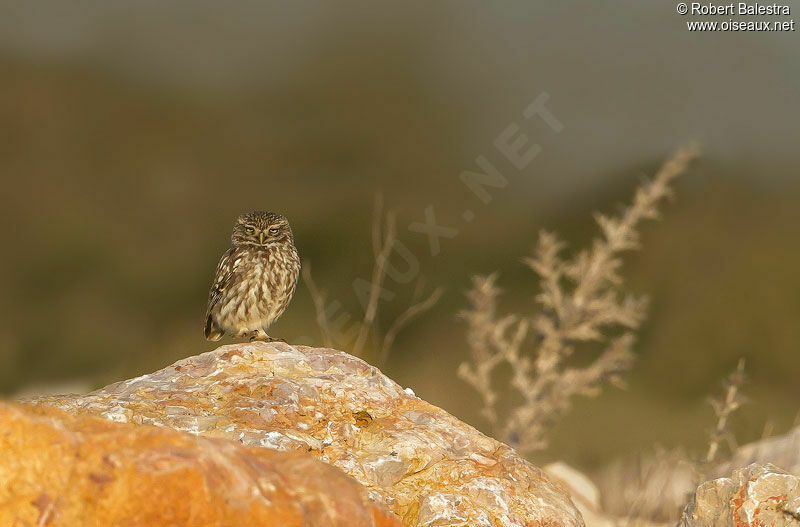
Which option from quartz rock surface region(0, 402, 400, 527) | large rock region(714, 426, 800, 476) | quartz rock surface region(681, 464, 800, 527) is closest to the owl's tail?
quartz rock surface region(681, 464, 800, 527)

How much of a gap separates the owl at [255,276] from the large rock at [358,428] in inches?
73.3

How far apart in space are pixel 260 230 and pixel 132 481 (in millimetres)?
3240

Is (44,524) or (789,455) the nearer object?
(44,524)

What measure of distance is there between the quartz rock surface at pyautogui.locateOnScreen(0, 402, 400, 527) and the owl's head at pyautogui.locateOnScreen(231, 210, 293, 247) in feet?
9.78

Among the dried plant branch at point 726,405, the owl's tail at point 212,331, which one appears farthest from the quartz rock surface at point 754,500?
the owl's tail at point 212,331

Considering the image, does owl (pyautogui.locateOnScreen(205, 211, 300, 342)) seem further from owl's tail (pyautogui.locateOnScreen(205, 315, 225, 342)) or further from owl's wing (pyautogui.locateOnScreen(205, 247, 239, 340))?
owl's tail (pyautogui.locateOnScreen(205, 315, 225, 342))

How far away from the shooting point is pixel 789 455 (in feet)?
22.9

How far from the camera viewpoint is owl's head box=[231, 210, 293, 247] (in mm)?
5258

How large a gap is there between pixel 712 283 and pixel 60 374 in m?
6.93

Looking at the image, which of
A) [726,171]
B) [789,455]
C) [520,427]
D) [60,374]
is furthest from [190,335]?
[726,171]

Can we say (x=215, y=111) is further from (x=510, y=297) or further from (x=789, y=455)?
(x=789, y=455)

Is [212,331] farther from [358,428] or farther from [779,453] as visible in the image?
Answer: [779,453]

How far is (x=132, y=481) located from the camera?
2090 mm

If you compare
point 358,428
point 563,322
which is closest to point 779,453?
point 563,322
